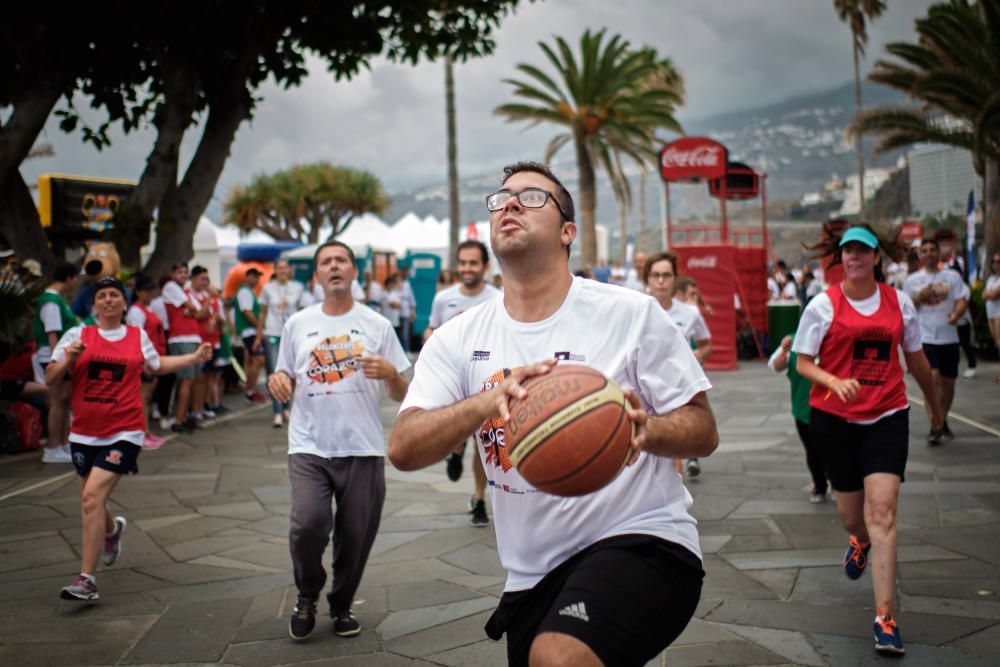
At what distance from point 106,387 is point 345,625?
237 cm

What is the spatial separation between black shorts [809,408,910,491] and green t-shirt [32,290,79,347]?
863 cm

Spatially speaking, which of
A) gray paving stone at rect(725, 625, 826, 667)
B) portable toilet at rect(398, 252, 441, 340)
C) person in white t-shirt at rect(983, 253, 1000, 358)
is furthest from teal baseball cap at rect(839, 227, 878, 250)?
portable toilet at rect(398, 252, 441, 340)

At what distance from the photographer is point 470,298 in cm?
844

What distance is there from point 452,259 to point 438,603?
971 inches

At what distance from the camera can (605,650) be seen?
2.54m

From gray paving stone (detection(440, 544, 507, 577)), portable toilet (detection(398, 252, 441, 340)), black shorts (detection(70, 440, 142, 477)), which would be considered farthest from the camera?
portable toilet (detection(398, 252, 441, 340))

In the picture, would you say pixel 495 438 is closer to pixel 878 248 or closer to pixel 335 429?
pixel 335 429

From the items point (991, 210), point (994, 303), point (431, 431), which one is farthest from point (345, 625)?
point (991, 210)

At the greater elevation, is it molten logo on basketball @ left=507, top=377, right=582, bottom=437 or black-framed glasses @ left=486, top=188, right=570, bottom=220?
black-framed glasses @ left=486, top=188, right=570, bottom=220

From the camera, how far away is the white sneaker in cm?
1076

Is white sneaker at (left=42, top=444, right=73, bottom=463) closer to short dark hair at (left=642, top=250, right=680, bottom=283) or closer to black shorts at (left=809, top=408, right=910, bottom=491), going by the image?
short dark hair at (left=642, top=250, right=680, bottom=283)

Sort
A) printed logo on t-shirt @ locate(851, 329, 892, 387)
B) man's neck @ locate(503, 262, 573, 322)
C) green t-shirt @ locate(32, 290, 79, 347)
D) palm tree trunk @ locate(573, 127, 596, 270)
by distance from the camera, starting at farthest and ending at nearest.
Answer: palm tree trunk @ locate(573, 127, 596, 270), green t-shirt @ locate(32, 290, 79, 347), printed logo on t-shirt @ locate(851, 329, 892, 387), man's neck @ locate(503, 262, 573, 322)

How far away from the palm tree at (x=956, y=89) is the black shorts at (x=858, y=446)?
15.9 metres

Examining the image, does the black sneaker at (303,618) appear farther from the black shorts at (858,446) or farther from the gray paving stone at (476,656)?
the black shorts at (858,446)
